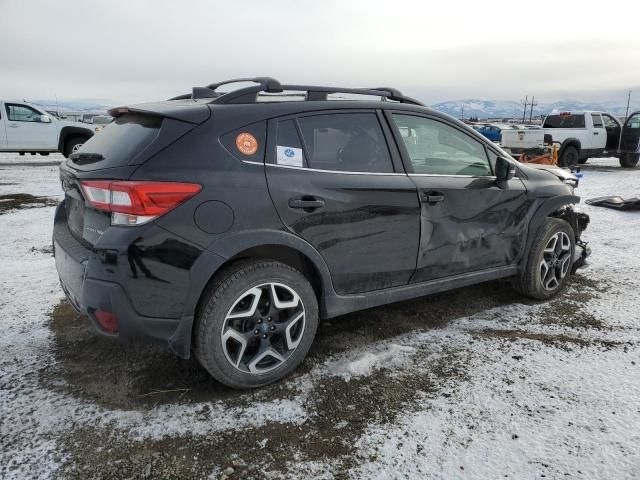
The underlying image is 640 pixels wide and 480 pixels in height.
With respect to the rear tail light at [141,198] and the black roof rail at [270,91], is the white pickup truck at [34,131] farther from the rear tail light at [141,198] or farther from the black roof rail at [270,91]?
the rear tail light at [141,198]

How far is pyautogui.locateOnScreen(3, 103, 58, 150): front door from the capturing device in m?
13.8

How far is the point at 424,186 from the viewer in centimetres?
313

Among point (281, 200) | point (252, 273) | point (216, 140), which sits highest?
point (216, 140)

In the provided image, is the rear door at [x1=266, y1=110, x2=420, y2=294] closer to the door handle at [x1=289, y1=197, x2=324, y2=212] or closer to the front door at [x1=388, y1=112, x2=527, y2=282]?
the door handle at [x1=289, y1=197, x2=324, y2=212]

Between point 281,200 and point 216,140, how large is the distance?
18.2 inches

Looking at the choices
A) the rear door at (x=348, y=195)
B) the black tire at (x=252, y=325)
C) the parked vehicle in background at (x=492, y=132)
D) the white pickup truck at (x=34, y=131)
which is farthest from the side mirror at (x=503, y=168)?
the parked vehicle in background at (x=492, y=132)

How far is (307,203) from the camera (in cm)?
265

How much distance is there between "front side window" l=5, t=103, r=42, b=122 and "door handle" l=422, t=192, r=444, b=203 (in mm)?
14514

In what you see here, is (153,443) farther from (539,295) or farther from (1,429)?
(539,295)

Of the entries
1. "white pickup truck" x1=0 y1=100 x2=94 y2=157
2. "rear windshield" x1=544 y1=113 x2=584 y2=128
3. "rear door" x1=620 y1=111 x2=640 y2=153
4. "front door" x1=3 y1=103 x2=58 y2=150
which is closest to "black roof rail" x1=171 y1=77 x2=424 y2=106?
"white pickup truck" x1=0 y1=100 x2=94 y2=157

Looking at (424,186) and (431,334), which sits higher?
(424,186)

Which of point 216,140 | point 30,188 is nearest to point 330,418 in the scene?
point 216,140

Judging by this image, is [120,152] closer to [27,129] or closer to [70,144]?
[70,144]

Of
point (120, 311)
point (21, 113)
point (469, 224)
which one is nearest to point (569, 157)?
point (469, 224)
